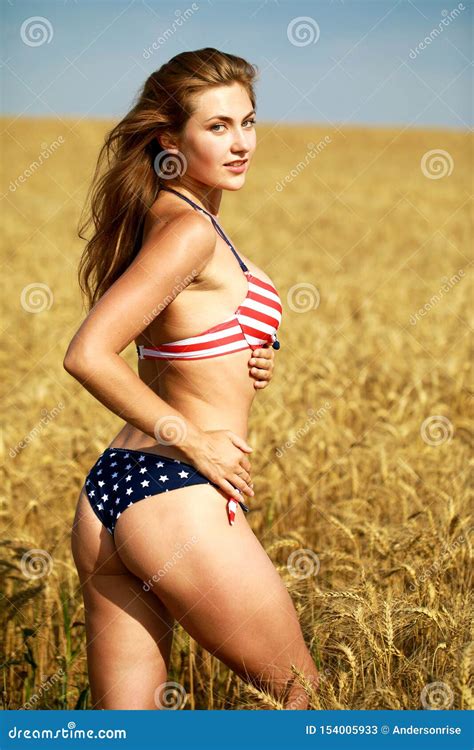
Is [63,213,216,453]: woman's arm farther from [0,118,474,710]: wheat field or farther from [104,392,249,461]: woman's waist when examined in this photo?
[0,118,474,710]: wheat field

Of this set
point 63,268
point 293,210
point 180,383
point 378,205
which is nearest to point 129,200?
point 180,383

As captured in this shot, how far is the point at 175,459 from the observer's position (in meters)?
2.19

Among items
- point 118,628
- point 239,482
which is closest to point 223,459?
point 239,482

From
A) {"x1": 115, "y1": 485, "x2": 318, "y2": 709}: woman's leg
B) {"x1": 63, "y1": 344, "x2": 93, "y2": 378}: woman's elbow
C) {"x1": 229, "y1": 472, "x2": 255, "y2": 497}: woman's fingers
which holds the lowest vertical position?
{"x1": 115, "y1": 485, "x2": 318, "y2": 709}: woman's leg

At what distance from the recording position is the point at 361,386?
6375mm

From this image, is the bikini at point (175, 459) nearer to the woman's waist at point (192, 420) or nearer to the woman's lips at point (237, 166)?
the woman's waist at point (192, 420)

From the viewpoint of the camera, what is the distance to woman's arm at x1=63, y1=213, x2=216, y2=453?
2.05 metres

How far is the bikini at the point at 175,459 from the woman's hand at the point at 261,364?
0.07ft

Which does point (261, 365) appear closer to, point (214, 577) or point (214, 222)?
point (214, 222)

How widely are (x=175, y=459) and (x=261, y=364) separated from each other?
12.4 inches

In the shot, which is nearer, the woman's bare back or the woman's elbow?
the woman's elbow

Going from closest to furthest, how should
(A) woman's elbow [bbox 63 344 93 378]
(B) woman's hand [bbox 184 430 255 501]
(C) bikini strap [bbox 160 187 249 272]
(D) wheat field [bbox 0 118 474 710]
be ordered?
(A) woman's elbow [bbox 63 344 93 378], (B) woman's hand [bbox 184 430 255 501], (C) bikini strap [bbox 160 187 249 272], (D) wheat field [bbox 0 118 474 710]

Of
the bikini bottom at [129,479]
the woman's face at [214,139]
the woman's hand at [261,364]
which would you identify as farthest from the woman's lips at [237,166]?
the bikini bottom at [129,479]

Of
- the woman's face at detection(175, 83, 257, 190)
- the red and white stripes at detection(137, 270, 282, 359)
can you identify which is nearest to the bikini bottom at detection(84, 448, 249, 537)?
the red and white stripes at detection(137, 270, 282, 359)
